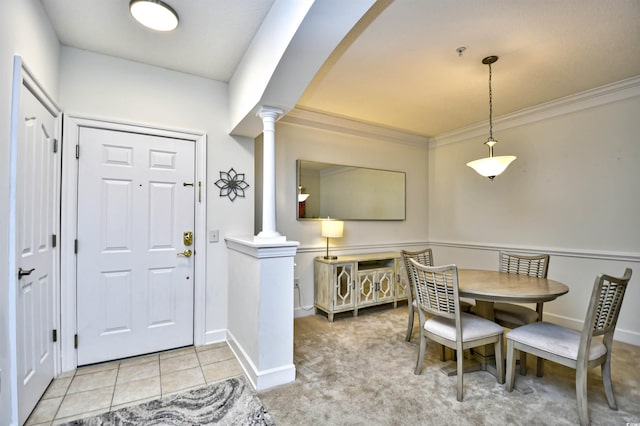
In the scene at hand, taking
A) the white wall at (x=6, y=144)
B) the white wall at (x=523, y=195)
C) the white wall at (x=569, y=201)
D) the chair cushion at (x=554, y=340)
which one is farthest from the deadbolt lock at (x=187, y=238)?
the white wall at (x=569, y=201)

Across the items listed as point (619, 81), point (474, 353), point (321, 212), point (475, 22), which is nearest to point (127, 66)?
point (321, 212)

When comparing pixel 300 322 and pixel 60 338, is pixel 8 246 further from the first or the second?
pixel 300 322

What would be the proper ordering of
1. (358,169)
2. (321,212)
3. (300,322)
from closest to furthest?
(300,322) → (321,212) → (358,169)

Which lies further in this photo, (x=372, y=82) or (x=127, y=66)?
(x=372, y=82)

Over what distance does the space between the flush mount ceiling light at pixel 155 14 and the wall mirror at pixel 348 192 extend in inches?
77.5

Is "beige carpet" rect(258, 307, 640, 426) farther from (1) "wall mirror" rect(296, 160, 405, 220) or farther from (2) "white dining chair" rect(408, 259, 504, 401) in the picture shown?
(1) "wall mirror" rect(296, 160, 405, 220)

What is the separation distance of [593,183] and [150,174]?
445cm

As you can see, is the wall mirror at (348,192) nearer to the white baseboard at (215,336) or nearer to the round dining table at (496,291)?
the white baseboard at (215,336)

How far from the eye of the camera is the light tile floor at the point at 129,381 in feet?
6.20

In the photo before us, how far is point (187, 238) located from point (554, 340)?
115 inches

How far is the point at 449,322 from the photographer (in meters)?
2.23

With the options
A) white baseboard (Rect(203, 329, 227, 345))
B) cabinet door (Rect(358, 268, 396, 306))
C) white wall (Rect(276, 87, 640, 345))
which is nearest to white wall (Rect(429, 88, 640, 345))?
white wall (Rect(276, 87, 640, 345))

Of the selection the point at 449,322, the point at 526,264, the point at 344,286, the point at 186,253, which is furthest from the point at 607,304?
the point at 186,253

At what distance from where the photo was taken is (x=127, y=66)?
2555 mm
